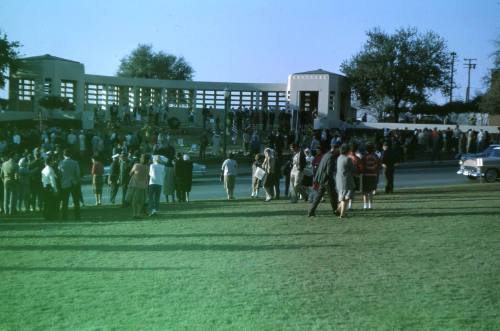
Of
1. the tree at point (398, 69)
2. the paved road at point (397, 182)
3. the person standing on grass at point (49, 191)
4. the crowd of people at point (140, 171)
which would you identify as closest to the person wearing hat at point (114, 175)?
the crowd of people at point (140, 171)

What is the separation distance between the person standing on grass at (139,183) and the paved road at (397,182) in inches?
223

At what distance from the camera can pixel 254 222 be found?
48.9 feet

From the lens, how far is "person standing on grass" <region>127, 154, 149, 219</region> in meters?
15.7

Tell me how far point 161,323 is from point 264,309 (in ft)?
4.02

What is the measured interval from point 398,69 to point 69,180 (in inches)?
1701

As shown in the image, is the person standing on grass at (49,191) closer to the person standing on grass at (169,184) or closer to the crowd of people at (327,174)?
the person standing on grass at (169,184)

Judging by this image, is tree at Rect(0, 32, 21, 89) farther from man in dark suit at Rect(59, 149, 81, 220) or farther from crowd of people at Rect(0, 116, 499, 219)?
man in dark suit at Rect(59, 149, 81, 220)

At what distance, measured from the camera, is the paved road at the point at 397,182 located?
23.2m

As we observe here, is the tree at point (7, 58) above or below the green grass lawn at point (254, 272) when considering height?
above

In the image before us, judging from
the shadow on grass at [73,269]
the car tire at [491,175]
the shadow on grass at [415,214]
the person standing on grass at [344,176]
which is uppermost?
the person standing on grass at [344,176]

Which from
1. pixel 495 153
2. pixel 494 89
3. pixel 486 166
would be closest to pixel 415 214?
pixel 486 166

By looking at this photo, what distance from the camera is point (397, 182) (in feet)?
87.7

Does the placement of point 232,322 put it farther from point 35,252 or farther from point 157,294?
point 35,252

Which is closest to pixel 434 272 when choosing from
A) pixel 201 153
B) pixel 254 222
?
pixel 254 222
